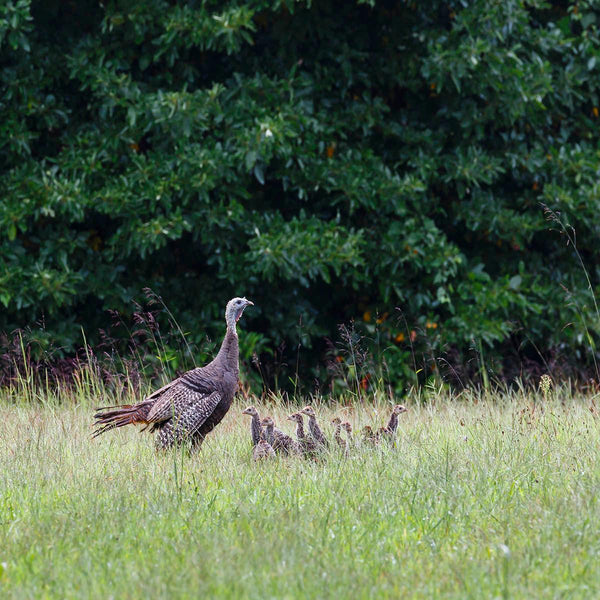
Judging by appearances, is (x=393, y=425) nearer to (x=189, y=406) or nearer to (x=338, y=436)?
(x=338, y=436)

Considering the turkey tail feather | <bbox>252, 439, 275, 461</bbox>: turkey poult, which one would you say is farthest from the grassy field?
the turkey tail feather

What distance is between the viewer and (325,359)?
36.3 feet

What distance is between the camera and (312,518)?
526 centimetres

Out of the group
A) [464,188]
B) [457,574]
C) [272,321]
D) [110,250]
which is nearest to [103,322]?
[110,250]

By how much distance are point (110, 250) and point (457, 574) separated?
257 inches

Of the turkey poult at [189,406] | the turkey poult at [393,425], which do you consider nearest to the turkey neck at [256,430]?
the turkey poult at [189,406]

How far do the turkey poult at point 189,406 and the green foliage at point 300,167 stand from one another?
248 cm

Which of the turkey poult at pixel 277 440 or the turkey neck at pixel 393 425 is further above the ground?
the turkey poult at pixel 277 440

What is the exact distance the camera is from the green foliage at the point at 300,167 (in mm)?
9820

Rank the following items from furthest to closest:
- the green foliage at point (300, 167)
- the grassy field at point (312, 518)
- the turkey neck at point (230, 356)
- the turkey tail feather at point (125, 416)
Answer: the green foliage at point (300, 167) < the turkey neck at point (230, 356) < the turkey tail feather at point (125, 416) < the grassy field at point (312, 518)

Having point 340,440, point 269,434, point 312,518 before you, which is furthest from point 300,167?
point 312,518

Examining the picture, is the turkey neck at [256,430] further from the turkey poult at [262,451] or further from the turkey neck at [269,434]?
the turkey poult at [262,451]

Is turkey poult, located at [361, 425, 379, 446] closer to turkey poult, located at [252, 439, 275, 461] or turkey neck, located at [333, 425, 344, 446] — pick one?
turkey neck, located at [333, 425, 344, 446]

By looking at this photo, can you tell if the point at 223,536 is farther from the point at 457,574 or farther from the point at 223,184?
the point at 223,184
